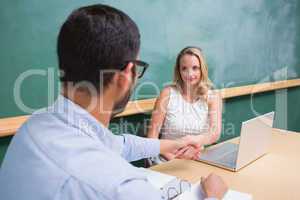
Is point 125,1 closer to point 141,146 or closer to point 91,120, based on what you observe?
point 141,146

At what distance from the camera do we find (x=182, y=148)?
5.06 feet

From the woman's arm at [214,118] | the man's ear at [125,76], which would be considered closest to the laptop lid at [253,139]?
the woman's arm at [214,118]

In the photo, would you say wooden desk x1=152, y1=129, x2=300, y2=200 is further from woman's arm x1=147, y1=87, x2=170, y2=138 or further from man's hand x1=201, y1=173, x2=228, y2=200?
woman's arm x1=147, y1=87, x2=170, y2=138

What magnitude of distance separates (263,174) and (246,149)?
13 cm

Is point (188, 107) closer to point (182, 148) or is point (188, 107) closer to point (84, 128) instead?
point (182, 148)

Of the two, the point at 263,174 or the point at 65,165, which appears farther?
the point at 263,174

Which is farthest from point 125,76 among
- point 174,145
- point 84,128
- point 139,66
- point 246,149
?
point 246,149

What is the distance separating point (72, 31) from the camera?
28.9 inches

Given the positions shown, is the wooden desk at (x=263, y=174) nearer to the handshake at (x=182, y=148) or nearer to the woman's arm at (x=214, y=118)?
the handshake at (x=182, y=148)

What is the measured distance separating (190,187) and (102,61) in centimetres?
69

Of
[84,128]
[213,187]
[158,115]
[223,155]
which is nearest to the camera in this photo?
[84,128]

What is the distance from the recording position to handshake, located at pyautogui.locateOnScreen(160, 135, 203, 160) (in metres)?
1.49

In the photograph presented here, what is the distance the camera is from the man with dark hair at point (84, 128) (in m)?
0.59

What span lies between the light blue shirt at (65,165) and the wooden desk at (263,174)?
74 centimetres
